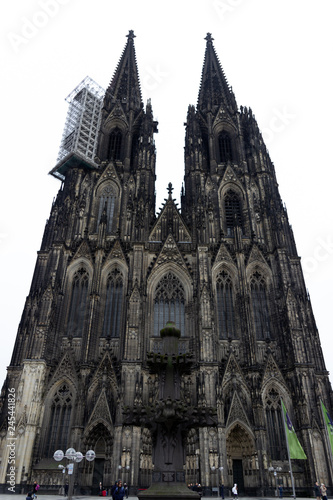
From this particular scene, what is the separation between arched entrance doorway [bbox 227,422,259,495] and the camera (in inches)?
858

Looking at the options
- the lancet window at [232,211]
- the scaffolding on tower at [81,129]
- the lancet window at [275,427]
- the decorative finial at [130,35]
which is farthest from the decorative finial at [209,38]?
the lancet window at [275,427]

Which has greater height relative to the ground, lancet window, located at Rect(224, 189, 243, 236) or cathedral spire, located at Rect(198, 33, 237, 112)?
cathedral spire, located at Rect(198, 33, 237, 112)

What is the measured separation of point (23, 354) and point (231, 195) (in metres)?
20.3

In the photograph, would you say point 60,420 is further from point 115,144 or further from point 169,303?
point 115,144

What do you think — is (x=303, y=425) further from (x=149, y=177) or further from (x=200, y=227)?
(x=149, y=177)

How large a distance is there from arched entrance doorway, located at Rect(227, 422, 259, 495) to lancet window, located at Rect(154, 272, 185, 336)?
6.97m

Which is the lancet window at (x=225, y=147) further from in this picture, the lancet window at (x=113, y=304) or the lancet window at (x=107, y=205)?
the lancet window at (x=113, y=304)

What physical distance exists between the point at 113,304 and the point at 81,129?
2000cm

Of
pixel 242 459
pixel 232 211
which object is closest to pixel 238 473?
pixel 242 459

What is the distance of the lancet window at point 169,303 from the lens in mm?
26859

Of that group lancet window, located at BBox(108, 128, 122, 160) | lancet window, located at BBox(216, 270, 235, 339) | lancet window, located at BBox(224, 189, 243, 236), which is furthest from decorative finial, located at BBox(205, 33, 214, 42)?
lancet window, located at BBox(216, 270, 235, 339)

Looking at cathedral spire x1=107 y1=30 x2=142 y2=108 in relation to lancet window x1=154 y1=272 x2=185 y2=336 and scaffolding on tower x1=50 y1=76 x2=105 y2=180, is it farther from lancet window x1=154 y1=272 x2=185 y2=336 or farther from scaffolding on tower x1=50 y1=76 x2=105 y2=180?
lancet window x1=154 y1=272 x2=185 y2=336

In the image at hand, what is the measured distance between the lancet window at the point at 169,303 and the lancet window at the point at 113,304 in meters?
2.55

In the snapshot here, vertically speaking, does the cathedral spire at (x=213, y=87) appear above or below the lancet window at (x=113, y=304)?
above
